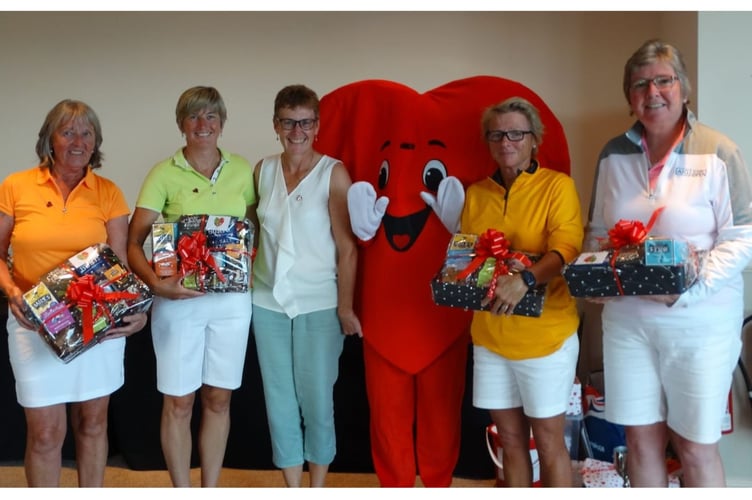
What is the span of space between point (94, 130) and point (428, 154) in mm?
1083

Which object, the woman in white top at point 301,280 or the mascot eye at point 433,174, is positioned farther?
the mascot eye at point 433,174

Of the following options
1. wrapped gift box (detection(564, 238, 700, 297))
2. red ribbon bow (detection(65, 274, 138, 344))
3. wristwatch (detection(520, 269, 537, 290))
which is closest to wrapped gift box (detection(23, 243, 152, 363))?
red ribbon bow (detection(65, 274, 138, 344))

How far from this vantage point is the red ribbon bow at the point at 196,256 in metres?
2.01

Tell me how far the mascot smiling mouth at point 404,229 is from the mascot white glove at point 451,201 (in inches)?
3.1

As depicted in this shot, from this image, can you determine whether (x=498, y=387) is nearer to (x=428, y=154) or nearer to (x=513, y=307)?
(x=513, y=307)

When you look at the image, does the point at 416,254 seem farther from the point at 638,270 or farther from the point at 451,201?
the point at 638,270

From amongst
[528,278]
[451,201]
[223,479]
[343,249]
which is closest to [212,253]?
[343,249]

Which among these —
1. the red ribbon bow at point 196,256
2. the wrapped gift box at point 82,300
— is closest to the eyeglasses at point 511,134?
the red ribbon bow at point 196,256

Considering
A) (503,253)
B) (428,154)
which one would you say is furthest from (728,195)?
(428,154)

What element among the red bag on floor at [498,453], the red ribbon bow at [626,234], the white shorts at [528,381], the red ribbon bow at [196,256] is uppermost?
the red ribbon bow at [626,234]

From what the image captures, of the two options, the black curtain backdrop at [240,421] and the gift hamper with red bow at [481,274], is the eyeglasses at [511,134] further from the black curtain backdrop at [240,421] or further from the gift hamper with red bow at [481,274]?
the black curtain backdrop at [240,421]

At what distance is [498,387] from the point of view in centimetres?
197

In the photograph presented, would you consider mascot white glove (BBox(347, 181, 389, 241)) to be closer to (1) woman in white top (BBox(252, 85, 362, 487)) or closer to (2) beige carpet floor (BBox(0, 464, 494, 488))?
(1) woman in white top (BBox(252, 85, 362, 487))

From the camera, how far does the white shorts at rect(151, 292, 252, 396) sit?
6.88 ft
